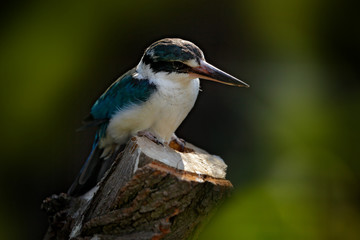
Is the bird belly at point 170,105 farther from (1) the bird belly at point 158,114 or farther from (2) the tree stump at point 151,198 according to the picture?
(2) the tree stump at point 151,198

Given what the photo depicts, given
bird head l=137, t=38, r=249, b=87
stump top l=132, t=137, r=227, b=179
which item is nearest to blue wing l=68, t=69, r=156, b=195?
bird head l=137, t=38, r=249, b=87

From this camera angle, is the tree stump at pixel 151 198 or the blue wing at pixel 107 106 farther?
the blue wing at pixel 107 106

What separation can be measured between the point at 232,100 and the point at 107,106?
54.9 inches

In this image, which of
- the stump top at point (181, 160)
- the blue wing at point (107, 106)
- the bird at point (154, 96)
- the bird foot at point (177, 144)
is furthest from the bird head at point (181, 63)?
the stump top at point (181, 160)

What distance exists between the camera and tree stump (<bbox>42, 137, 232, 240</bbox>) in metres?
1.64

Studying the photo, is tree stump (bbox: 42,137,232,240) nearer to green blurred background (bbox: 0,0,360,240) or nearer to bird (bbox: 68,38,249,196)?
green blurred background (bbox: 0,0,360,240)

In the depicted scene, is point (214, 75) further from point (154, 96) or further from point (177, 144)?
point (177, 144)

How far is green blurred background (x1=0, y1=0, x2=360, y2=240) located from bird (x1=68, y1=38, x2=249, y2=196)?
0.56m

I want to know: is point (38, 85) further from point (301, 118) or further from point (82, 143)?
point (301, 118)

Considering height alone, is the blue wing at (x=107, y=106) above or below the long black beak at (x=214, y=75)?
below

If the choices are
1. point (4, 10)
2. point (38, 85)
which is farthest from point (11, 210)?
point (4, 10)

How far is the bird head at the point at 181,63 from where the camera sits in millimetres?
2346

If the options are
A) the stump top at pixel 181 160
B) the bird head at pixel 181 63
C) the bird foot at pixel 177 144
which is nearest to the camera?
the stump top at pixel 181 160

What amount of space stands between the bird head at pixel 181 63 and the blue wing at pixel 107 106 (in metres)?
0.11
